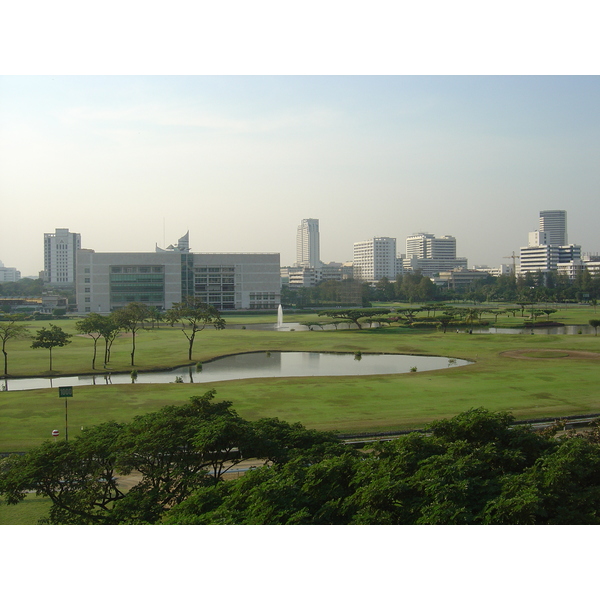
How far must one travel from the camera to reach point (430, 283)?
65.3 metres

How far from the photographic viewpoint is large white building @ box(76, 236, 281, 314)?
45.8 metres

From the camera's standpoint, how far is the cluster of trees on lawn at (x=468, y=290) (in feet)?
190

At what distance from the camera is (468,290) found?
67312 mm

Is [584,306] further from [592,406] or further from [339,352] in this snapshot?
[592,406]

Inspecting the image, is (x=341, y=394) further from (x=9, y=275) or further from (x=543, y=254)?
(x=543, y=254)

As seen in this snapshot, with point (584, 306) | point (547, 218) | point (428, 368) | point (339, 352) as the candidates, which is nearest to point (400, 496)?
point (428, 368)

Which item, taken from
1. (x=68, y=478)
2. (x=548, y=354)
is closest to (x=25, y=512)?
(x=68, y=478)

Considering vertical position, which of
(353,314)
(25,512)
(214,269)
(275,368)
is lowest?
(25,512)

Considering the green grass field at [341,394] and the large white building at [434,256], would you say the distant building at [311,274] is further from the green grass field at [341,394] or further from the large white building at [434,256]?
the green grass field at [341,394]

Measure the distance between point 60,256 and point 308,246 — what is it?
38471mm

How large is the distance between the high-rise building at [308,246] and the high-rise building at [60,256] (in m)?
28.9

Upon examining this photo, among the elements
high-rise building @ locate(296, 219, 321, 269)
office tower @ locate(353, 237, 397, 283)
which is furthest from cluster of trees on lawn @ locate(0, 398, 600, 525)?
office tower @ locate(353, 237, 397, 283)

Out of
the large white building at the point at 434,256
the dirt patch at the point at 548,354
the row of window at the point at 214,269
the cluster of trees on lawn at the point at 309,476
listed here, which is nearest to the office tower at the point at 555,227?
the large white building at the point at 434,256

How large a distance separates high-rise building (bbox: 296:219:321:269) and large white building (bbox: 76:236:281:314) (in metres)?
17.1
